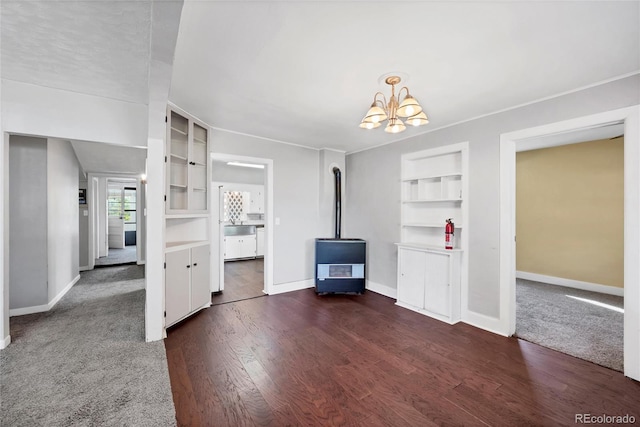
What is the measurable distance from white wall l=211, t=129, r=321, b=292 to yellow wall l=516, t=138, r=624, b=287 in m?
4.17

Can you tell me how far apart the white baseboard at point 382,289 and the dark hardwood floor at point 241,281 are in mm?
1818

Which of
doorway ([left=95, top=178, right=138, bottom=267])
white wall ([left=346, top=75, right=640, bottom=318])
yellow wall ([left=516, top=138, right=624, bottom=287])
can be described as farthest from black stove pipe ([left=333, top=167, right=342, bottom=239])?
doorway ([left=95, top=178, right=138, bottom=267])

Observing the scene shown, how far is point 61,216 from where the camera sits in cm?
383

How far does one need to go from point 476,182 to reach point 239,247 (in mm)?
5624

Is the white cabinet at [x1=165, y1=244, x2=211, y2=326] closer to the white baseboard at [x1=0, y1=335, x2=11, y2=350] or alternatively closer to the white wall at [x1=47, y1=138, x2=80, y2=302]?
the white baseboard at [x1=0, y1=335, x2=11, y2=350]

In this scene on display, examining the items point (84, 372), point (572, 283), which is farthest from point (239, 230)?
point (572, 283)

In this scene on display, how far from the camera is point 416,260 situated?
369 cm

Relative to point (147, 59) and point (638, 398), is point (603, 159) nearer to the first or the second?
point (638, 398)

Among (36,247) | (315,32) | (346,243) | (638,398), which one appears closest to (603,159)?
(638,398)

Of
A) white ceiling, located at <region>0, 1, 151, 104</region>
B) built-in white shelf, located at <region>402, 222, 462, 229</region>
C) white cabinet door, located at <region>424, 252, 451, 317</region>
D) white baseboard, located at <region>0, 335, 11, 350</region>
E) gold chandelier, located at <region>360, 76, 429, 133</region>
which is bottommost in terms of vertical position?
white baseboard, located at <region>0, 335, 11, 350</region>

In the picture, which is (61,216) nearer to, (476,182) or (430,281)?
(430,281)

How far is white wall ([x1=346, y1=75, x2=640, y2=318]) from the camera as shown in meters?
2.49

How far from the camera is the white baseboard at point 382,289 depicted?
4.26 metres

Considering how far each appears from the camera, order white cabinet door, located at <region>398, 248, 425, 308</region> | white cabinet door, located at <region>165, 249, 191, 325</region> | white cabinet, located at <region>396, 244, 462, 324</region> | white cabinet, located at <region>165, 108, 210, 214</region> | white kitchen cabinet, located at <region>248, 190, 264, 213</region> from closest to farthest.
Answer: white cabinet door, located at <region>165, 249, 191, 325</region> → white cabinet, located at <region>165, 108, 210, 214</region> → white cabinet, located at <region>396, 244, 462, 324</region> → white cabinet door, located at <region>398, 248, 425, 308</region> → white kitchen cabinet, located at <region>248, 190, 264, 213</region>
